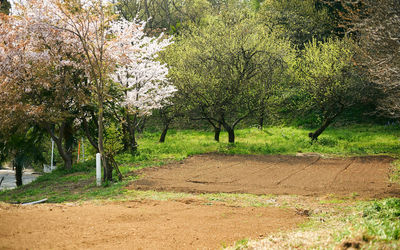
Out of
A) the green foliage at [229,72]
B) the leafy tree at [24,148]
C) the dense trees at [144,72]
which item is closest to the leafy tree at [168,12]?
the dense trees at [144,72]

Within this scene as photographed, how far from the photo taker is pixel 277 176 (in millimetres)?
12914

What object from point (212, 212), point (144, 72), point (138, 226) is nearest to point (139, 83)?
point (144, 72)

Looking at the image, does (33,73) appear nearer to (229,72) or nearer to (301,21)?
(229,72)

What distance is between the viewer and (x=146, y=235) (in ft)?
19.7

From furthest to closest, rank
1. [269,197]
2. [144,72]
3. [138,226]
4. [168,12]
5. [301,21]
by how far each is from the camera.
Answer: [168,12]
[301,21]
[144,72]
[269,197]
[138,226]

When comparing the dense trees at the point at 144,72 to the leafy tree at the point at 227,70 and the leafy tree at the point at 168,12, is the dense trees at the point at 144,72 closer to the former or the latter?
the leafy tree at the point at 227,70

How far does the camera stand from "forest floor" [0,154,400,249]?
18.2 feet

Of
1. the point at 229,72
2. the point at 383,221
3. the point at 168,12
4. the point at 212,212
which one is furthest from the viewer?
the point at 168,12

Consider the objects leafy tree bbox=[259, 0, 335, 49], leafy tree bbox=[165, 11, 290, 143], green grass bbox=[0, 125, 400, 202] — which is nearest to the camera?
green grass bbox=[0, 125, 400, 202]

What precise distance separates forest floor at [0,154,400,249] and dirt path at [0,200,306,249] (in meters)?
0.01

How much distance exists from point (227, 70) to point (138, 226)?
15.2 m

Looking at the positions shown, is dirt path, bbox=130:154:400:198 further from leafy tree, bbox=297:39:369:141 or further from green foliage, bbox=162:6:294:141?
leafy tree, bbox=297:39:369:141

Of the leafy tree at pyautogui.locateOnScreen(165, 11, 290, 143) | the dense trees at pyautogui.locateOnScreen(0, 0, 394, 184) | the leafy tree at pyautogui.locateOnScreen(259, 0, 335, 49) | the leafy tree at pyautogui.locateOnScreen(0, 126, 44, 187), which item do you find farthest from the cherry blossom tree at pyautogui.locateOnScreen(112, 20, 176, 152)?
the leafy tree at pyautogui.locateOnScreen(259, 0, 335, 49)

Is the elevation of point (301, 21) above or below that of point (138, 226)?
above
